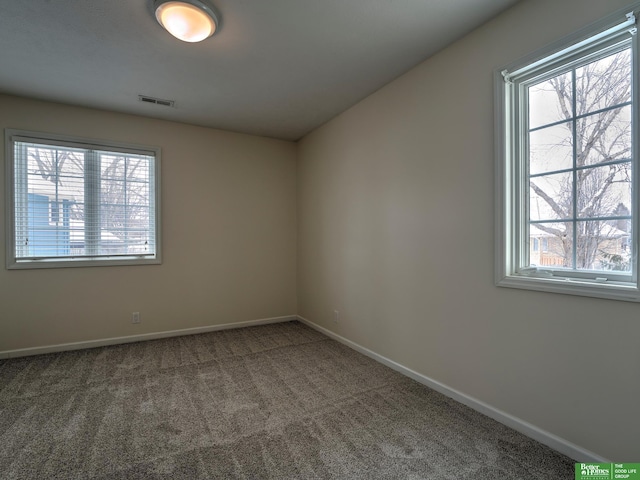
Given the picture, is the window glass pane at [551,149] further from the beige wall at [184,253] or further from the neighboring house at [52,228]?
the neighboring house at [52,228]

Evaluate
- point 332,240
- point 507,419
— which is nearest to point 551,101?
point 507,419

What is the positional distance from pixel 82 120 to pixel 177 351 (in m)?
Result: 2.78

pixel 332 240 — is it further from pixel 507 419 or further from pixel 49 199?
pixel 49 199

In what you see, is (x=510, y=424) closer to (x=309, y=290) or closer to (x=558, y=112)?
(x=558, y=112)

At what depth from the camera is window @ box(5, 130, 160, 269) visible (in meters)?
3.35

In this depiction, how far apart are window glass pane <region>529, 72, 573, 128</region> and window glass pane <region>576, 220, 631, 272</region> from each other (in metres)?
0.68

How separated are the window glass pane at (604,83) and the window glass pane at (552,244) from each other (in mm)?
672

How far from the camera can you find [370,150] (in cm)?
330

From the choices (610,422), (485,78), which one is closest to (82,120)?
(485,78)

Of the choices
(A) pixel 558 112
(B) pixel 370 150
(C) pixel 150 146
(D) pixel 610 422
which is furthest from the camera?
(C) pixel 150 146

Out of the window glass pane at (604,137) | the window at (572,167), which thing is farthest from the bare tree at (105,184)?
the window glass pane at (604,137)

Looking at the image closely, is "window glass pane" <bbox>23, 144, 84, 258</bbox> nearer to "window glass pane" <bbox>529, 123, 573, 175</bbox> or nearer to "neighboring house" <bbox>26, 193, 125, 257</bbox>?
"neighboring house" <bbox>26, 193, 125, 257</bbox>

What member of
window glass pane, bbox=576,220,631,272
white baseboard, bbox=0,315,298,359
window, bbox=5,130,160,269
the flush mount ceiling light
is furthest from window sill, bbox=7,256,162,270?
window glass pane, bbox=576,220,631,272

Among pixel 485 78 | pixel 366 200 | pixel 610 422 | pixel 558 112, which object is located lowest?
pixel 610 422
